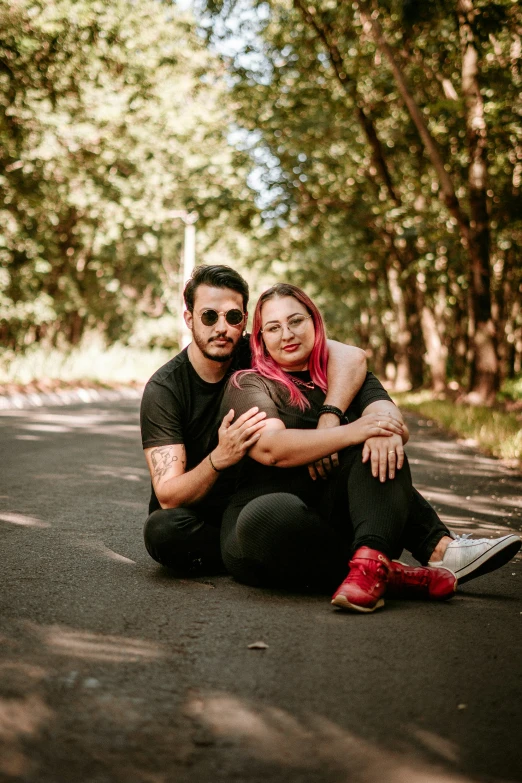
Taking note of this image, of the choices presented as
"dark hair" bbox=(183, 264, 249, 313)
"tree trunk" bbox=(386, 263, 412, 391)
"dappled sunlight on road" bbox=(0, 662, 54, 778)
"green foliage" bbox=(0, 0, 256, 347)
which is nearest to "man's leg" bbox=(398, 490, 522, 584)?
"dark hair" bbox=(183, 264, 249, 313)

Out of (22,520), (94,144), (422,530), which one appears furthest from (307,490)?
(94,144)

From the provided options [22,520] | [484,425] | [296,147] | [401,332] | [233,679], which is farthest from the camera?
[401,332]

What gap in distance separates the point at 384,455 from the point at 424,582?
629 mm

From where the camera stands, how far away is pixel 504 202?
17422mm

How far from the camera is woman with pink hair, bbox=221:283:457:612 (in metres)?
4.12

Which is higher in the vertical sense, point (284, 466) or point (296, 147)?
point (296, 147)

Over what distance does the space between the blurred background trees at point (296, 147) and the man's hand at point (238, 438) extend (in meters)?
6.07

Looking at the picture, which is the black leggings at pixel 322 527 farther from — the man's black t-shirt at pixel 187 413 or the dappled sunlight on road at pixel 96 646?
the dappled sunlight on road at pixel 96 646

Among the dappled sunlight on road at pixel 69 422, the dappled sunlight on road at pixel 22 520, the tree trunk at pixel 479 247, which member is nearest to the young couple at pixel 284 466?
the dappled sunlight on road at pixel 22 520

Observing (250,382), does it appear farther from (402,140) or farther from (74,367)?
(74,367)

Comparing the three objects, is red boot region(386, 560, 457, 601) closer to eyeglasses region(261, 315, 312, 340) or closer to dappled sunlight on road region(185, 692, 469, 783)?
eyeglasses region(261, 315, 312, 340)

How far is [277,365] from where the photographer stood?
15.1 ft

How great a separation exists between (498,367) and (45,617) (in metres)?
14.8

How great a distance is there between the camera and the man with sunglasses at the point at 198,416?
4.55 meters
